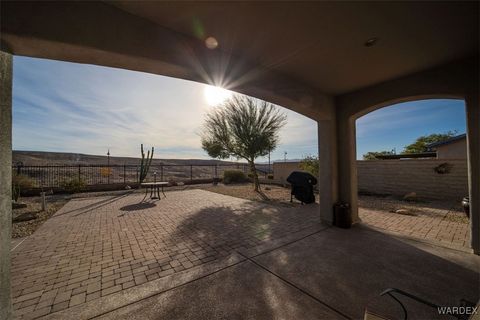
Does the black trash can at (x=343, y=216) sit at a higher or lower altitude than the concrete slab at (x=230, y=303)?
higher

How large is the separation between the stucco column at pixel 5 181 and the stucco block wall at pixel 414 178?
11.6m

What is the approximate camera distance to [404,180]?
8461 mm

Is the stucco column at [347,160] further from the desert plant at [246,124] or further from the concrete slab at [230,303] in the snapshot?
the desert plant at [246,124]

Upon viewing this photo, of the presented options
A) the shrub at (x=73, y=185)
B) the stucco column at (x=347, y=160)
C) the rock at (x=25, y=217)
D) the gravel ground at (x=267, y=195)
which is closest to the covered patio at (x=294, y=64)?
the stucco column at (x=347, y=160)

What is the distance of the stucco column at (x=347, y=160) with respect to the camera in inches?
179

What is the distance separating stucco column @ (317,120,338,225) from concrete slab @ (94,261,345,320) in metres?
2.81

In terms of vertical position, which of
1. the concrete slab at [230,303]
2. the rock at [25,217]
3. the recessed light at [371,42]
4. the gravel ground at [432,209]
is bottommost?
the gravel ground at [432,209]

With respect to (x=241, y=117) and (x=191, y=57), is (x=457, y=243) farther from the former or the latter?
(x=241, y=117)

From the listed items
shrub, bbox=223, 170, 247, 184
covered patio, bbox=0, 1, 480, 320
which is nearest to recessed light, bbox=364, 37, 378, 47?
covered patio, bbox=0, 1, 480, 320

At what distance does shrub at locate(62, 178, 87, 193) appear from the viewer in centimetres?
927

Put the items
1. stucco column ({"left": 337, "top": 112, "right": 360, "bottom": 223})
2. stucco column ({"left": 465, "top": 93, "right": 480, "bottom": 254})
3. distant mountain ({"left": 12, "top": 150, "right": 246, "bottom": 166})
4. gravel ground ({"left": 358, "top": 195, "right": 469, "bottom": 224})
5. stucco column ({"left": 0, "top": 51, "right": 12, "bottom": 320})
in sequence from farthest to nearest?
distant mountain ({"left": 12, "top": 150, "right": 246, "bottom": 166})
gravel ground ({"left": 358, "top": 195, "right": 469, "bottom": 224})
stucco column ({"left": 337, "top": 112, "right": 360, "bottom": 223})
stucco column ({"left": 465, "top": 93, "right": 480, "bottom": 254})
stucco column ({"left": 0, "top": 51, "right": 12, "bottom": 320})

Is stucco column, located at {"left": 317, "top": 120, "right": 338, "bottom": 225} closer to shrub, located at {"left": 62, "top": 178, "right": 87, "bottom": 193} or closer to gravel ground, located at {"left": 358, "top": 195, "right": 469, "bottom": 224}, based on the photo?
gravel ground, located at {"left": 358, "top": 195, "right": 469, "bottom": 224}

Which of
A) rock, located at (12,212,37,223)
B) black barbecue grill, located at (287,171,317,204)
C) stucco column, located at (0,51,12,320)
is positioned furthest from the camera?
black barbecue grill, located at (287,171,317,204)

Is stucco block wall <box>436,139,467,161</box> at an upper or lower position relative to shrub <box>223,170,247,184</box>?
upper
